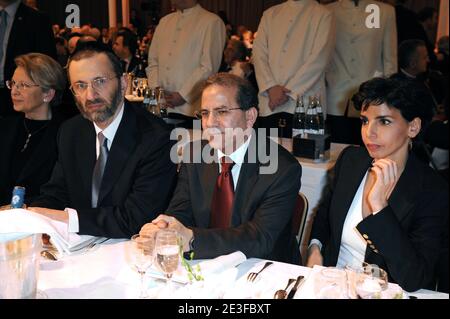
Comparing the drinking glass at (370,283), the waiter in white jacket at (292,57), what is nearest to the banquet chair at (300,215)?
the drinking glass at (370,283)

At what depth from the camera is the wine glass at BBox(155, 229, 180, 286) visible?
149 cm

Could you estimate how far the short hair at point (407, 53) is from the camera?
13.1ft

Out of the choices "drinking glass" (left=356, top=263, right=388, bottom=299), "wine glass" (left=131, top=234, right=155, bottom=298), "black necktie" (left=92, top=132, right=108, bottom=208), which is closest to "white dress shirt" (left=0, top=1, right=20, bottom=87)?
"black necktie" (left=92, top=132, right=108, bottom=208)

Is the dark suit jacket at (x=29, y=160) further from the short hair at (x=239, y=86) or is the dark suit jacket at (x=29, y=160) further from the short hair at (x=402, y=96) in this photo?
the short hair at (x=402, y=96)

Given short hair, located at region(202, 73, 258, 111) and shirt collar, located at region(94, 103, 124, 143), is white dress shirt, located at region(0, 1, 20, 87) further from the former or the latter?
short hair, located at region(202, 73, 258, 111)

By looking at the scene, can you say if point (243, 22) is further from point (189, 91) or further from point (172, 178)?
point (172, 178)

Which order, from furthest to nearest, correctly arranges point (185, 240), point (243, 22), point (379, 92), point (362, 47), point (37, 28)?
point (243, 22) < point (362, 47) < point (37, 28) < point (379, 92) < point (185, 240)

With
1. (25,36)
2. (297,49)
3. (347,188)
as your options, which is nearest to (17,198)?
(347,188)

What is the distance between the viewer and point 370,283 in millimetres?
1400

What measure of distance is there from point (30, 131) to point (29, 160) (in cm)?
19

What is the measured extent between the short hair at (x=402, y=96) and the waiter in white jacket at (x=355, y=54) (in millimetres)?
2305

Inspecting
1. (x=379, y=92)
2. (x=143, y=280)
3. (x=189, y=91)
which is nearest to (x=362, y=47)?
(x=189, y=91)

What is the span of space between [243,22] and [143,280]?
12884mm
